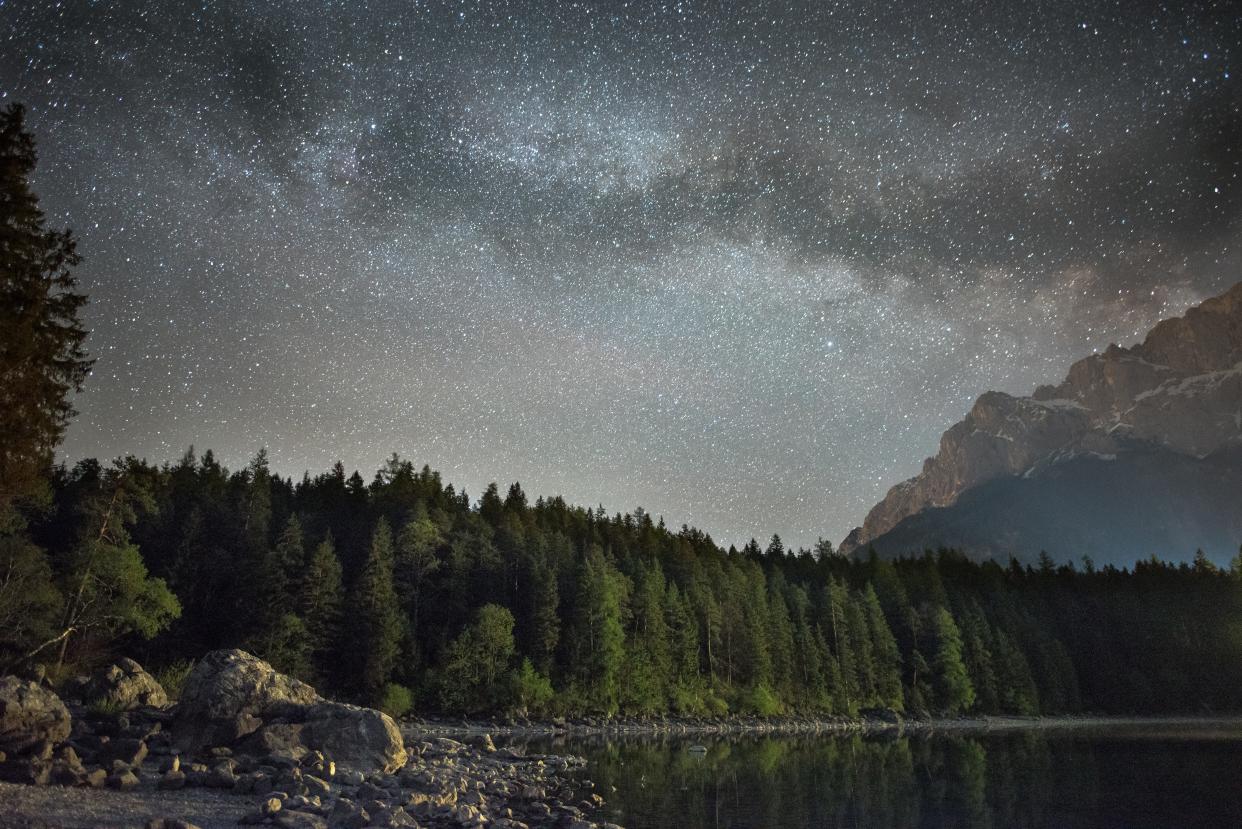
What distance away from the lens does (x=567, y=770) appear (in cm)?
3212

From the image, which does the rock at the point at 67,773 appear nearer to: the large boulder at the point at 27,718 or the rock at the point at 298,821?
the large boulder at the point at 27,718

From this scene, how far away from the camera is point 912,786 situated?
2873cm

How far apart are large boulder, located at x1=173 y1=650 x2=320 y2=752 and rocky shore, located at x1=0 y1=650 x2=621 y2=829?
0.04 m

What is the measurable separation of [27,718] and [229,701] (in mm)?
7043

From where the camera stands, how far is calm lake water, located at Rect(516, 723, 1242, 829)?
21.1m

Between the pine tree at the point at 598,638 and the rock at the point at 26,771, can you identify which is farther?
the pine tree at the point at 598,638

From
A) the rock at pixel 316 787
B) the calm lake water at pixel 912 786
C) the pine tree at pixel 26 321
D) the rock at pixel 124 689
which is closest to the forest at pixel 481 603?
the pine tree at pixel 26 321

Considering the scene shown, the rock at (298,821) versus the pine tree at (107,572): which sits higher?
the pine tree at (107,572)

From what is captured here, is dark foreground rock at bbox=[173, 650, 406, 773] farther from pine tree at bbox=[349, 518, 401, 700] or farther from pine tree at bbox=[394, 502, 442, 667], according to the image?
pine tree at bbox=[394, 502, 442, 667]

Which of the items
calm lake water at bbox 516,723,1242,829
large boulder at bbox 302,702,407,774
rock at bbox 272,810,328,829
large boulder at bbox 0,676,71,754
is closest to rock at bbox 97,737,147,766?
large boulder at bbox 0,676,71,754

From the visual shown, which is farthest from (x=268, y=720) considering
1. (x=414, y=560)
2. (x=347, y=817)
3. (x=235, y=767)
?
(x=414, y=560)

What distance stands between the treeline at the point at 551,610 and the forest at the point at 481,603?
0.95 ft

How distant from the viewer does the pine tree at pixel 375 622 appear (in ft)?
193

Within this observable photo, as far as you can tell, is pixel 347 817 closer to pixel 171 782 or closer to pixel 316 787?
pixel 316 787
